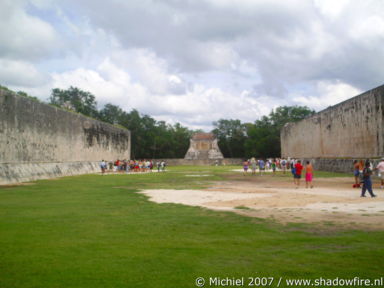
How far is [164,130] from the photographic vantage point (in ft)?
210

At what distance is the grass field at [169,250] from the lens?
10.7 ft

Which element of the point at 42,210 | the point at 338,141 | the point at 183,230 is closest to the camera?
the point at 183,230

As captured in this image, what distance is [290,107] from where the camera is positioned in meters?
56.3

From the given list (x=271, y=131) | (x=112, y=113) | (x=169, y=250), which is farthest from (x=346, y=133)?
(x=112, y=113)

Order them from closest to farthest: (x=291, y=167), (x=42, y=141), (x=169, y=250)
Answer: (x=169, y=250) → (x=42, y=141) → (x=291, y=167)

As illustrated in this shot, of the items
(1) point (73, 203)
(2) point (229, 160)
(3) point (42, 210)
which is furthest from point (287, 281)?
(2) point (229, 160)

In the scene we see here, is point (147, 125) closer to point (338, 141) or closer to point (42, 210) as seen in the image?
point (338, 141)

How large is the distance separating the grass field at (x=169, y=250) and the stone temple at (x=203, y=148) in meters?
54.6

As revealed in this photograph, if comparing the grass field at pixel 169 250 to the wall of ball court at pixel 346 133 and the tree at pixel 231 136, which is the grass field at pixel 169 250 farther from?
the tree at pixel 231 136

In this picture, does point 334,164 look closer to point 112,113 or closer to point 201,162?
point 201,162

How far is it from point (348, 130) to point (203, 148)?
39.9 meters

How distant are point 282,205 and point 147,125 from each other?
51.2m

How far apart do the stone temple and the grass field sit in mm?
54590

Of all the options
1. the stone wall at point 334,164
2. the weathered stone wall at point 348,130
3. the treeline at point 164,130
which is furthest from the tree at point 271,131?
the stone wall at point 334,164
